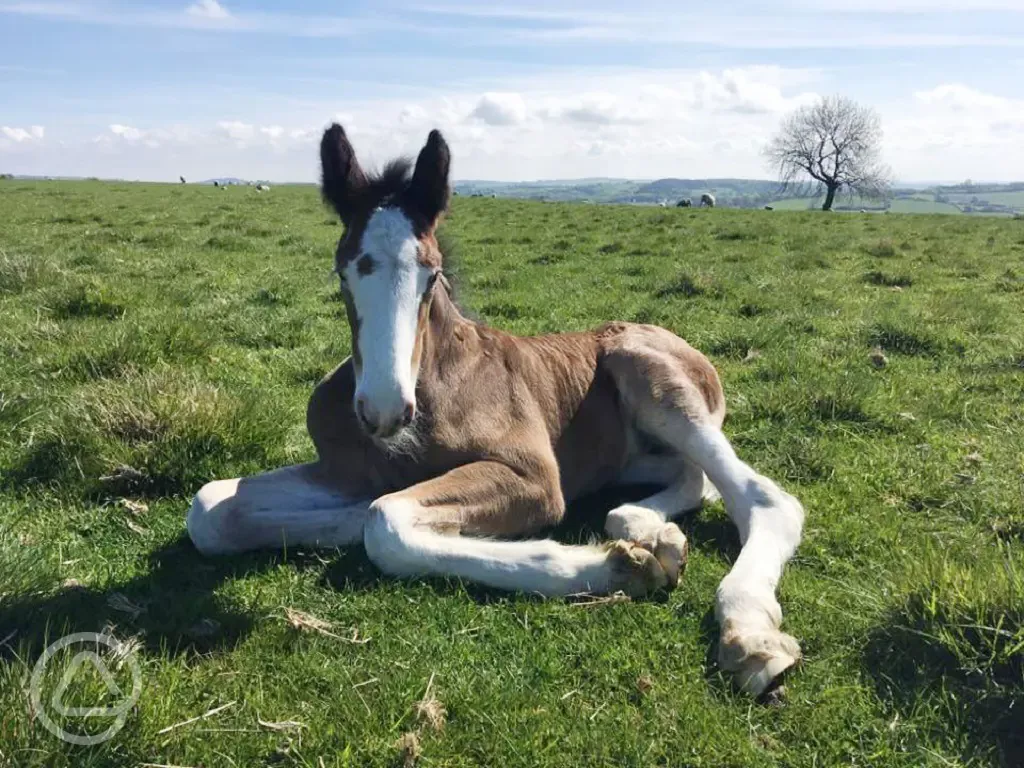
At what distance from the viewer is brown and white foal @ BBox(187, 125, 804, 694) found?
3.77m

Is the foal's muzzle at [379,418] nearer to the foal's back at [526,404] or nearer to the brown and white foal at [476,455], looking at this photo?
the brown and white foal at [476,455]

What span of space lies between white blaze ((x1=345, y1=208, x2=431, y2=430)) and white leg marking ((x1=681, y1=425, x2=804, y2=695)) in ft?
5.45

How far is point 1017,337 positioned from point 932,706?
8.31m

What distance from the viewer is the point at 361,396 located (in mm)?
3516

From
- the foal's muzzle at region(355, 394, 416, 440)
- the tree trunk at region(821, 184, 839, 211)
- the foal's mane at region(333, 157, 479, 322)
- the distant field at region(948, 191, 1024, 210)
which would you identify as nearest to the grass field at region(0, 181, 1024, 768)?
the foal's muzzle at region(355, 394, 416, 440)

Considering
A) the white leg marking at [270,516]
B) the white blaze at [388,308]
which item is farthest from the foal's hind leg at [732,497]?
the white leg marking at [270,516]

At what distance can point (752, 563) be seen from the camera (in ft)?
13.2

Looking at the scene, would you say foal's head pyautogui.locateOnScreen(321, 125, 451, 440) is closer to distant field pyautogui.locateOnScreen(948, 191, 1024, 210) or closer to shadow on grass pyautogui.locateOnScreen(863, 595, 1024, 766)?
shadow on grass pyautogui.locateOnScreen(863, 595, 1024, 766)

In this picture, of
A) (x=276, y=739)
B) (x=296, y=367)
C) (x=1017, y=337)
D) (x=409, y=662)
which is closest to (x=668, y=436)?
(x=409, y=662)

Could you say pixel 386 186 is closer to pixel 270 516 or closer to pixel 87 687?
pixel 270 516

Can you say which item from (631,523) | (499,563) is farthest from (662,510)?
(499,563)

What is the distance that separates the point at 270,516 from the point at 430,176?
197 cm

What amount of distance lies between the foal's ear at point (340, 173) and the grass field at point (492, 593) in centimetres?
184

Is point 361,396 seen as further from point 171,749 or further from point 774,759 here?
point 774,759
